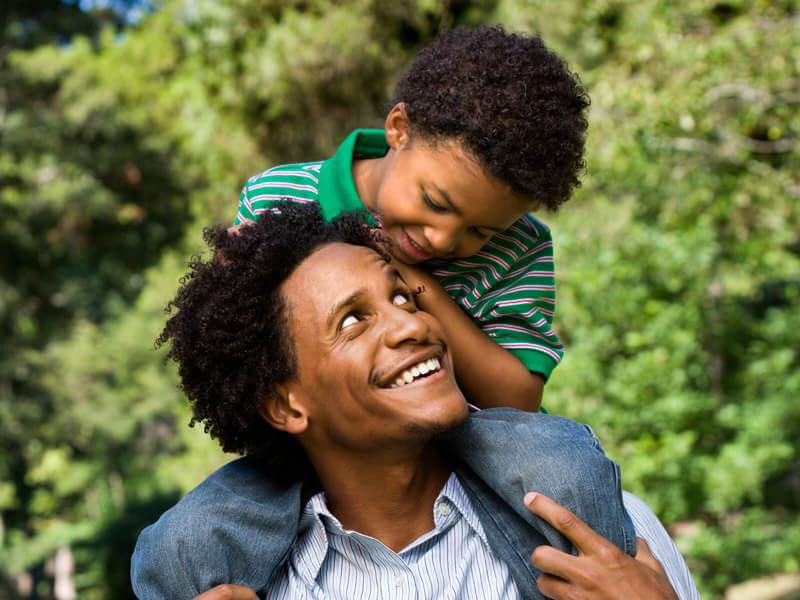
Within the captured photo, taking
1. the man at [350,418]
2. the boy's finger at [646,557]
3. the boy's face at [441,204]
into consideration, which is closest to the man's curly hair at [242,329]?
the man at [350,418]

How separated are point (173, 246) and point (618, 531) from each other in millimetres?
20921

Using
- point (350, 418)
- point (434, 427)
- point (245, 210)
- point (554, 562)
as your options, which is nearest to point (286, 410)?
point (350, 418)

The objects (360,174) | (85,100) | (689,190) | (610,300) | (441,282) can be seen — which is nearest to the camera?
(441,282)

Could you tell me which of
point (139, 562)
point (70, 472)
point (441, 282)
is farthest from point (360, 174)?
point (70, 472)

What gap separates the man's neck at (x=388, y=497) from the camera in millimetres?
2172

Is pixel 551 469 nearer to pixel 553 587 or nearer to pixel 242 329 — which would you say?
pixel 553 587

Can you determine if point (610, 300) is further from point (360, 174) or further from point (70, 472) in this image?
point (70, 472)

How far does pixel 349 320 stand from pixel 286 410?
333mm

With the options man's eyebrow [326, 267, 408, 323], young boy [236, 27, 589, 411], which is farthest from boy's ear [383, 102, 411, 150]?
man's eyebrow [326, 267, 408, 323]

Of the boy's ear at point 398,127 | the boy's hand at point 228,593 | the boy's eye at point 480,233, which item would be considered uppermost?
the boy's ear at point 398,127

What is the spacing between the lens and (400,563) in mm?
2068

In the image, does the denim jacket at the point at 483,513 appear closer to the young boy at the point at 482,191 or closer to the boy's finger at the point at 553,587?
the boy's finger at the point at 553,587

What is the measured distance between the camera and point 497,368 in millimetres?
2285

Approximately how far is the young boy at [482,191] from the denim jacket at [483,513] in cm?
29
